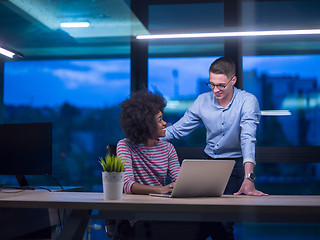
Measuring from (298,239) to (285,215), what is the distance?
358 centimetres

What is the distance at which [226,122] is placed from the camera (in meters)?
2.91

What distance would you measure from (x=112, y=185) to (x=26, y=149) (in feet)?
3.78

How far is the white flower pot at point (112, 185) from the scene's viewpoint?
5.46 ft

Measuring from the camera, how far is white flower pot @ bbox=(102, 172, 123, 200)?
1664 mm

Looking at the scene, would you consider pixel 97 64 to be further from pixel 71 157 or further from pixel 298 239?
pixel 298 239

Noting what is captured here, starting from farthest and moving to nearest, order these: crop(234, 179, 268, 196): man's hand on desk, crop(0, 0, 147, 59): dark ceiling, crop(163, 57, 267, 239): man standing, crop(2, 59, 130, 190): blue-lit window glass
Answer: crop(2, 59, 130, 190): blue-lit window glass < crop(0, 0, 147, 59): dark ceiling < crop(163, 57, 267, 239): man standing < crop(234, 179, 268, 196): man's hand on desk

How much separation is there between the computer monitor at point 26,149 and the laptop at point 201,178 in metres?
1.02

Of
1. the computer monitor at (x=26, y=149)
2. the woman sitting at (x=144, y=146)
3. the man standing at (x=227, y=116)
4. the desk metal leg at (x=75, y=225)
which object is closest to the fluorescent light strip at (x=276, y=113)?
the man standing at (x=227, y=116)

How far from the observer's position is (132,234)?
1846 millimetres

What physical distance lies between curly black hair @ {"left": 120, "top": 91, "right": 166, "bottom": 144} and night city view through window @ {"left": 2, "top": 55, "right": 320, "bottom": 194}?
9.8 inches

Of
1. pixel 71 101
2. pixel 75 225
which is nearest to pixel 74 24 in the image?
pixel 71 101

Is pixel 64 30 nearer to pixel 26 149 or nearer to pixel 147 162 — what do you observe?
pixel 26 149

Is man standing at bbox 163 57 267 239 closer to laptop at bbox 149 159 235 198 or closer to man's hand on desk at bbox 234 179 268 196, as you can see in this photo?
man's hand on desk at bbox 234 179 268 196

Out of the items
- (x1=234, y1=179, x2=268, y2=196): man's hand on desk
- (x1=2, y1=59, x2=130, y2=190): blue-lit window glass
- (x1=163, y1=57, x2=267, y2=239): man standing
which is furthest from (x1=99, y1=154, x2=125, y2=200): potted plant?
(x1=2, y1=59, x2=130, y2=190): blue-lit window glass
